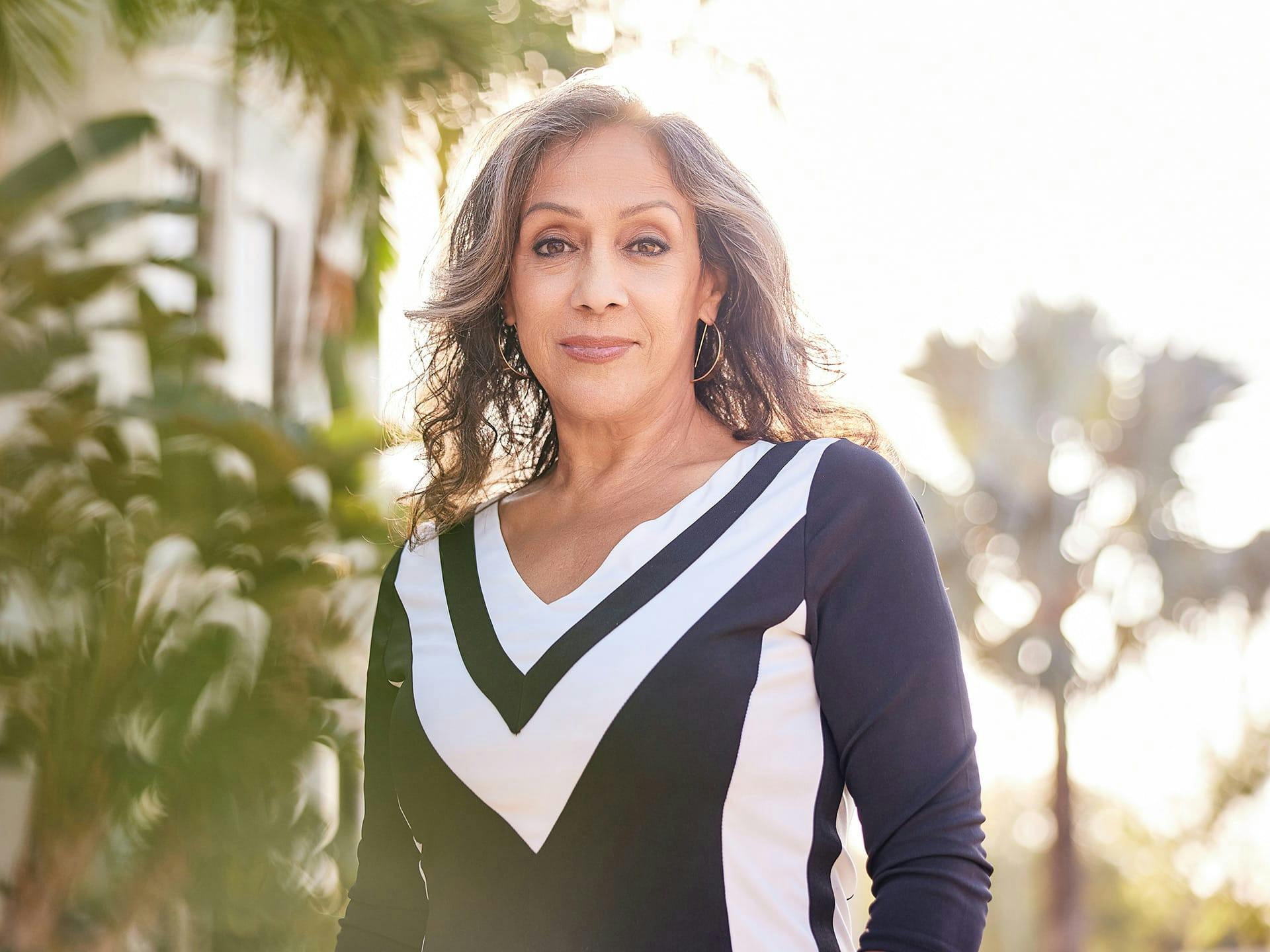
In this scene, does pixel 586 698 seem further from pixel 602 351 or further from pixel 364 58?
pixel 364 58

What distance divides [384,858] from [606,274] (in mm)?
950

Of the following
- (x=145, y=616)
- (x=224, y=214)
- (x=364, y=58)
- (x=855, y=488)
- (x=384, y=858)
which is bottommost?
(x=145, y=616)

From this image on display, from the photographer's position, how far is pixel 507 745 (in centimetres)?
178

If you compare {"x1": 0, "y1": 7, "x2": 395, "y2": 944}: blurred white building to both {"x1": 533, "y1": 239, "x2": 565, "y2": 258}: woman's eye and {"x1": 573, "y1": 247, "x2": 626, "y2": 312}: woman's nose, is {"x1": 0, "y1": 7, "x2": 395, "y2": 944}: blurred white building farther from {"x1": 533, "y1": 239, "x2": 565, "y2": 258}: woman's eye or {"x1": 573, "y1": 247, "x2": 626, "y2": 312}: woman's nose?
{"x1": 573, "y1": 247, "x2": 626, "y2": 312}: woman's nose

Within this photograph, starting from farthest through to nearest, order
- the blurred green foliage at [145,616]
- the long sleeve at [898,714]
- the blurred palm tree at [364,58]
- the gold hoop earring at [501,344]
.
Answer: the blurred green foliage at [145,616] → the blurred palm tree at [364,58] → the gold hoop earring at [501,344] → the long sleeve at [898,714]

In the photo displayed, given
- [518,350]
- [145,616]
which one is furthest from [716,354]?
[145,616]

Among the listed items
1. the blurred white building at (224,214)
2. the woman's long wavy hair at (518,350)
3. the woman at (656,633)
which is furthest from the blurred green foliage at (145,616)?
the woman at (656,633)

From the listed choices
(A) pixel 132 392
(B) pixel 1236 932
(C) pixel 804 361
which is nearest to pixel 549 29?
(A) pixel 132 392

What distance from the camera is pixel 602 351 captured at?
1989mm

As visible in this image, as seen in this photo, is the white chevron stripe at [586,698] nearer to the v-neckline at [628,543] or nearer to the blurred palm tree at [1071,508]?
the v-neckline at [628,543]

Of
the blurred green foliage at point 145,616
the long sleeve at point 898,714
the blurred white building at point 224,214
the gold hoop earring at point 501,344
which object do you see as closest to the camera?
the long sleeve at point 898,714

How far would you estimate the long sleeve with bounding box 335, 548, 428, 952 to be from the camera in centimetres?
202

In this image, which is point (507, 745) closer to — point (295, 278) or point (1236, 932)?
point (295, 278)

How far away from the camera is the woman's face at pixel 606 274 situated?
1.97m
